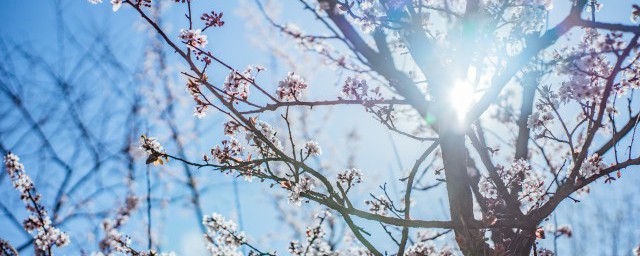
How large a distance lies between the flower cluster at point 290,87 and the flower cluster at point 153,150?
0.90m

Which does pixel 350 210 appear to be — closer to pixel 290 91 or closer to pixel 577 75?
pixel 290 91

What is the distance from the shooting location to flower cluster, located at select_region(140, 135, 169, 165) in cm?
250

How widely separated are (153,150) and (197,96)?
0.47 meters

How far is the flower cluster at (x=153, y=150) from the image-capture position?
8.21 feet

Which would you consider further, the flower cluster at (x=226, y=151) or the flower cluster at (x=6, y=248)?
the flower cluster at (x=6, y=248)

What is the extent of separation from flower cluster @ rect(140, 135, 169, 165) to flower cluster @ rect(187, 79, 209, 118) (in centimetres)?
38

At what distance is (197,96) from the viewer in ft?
8.87

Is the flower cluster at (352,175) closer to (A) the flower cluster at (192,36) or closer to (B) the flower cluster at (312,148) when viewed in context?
(B) the flower cluster at (312,148)

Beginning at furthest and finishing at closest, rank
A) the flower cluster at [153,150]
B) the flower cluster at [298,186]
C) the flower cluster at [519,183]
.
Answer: the flower cluster at [519,183], the flower cluster at [298,186], the flower cluster at [153,150]

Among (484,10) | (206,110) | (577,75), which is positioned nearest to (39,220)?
(206,110)

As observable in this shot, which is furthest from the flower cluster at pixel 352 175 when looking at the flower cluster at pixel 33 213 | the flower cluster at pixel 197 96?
the flower cluster at pixel 33 213

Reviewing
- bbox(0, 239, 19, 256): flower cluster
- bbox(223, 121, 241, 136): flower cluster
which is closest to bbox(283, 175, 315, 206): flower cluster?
bbox(223, 121, 241, 136): flower cluster

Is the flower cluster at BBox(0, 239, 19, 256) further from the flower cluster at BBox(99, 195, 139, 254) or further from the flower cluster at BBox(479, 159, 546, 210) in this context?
the flower cluster at BBox(479, 159, 546, 210)

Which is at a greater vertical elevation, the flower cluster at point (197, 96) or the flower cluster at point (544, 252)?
the flower cluster at point (197, 96)
